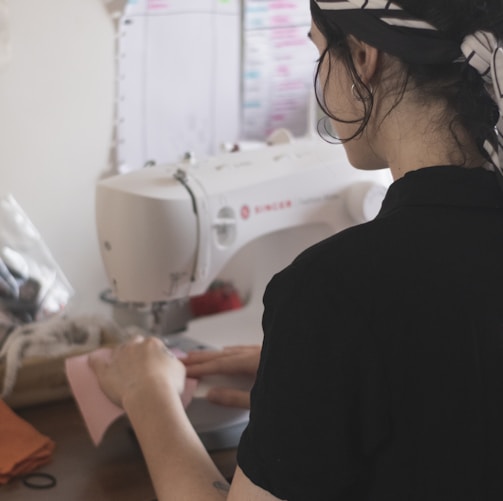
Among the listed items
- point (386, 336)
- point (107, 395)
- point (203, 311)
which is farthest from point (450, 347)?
point (203, 311)

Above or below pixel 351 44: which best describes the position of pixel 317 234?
below

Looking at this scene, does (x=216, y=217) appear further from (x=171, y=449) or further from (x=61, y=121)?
(x=61, y=121)

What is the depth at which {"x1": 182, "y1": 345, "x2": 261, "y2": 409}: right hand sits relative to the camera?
3.67 ft

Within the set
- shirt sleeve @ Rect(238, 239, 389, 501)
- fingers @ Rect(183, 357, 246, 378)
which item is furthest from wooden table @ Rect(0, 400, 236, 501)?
shirt sleeve @ Rect(238, 239, 389, 501)

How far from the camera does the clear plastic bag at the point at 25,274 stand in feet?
4.34

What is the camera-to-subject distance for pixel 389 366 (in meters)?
0.62

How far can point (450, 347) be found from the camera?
2.06ft

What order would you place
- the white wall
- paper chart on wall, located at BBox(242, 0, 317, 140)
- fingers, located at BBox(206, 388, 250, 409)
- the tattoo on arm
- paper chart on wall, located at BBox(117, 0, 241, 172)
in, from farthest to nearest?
paper chart on wall, located at BBox(242, 0, 317, 140)
paper chart on wall, located at BBox(117, 0, 241, 172)
the white wall
fingers, located at BBox(206, 388, 250, 409)
the tattoo on arm

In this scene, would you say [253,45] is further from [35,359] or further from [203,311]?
[35,359]

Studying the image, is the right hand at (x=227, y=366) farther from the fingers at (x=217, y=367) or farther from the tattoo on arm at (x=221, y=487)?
the tattoo on arm at (x=221, y=487)

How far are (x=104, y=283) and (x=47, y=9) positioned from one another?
573mm

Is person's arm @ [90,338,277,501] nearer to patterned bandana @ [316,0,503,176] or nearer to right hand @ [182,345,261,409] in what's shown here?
right hand @ [182,345,261,409]

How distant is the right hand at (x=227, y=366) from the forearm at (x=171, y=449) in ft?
0.44

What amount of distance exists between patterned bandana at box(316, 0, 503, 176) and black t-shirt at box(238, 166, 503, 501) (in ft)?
0.34
